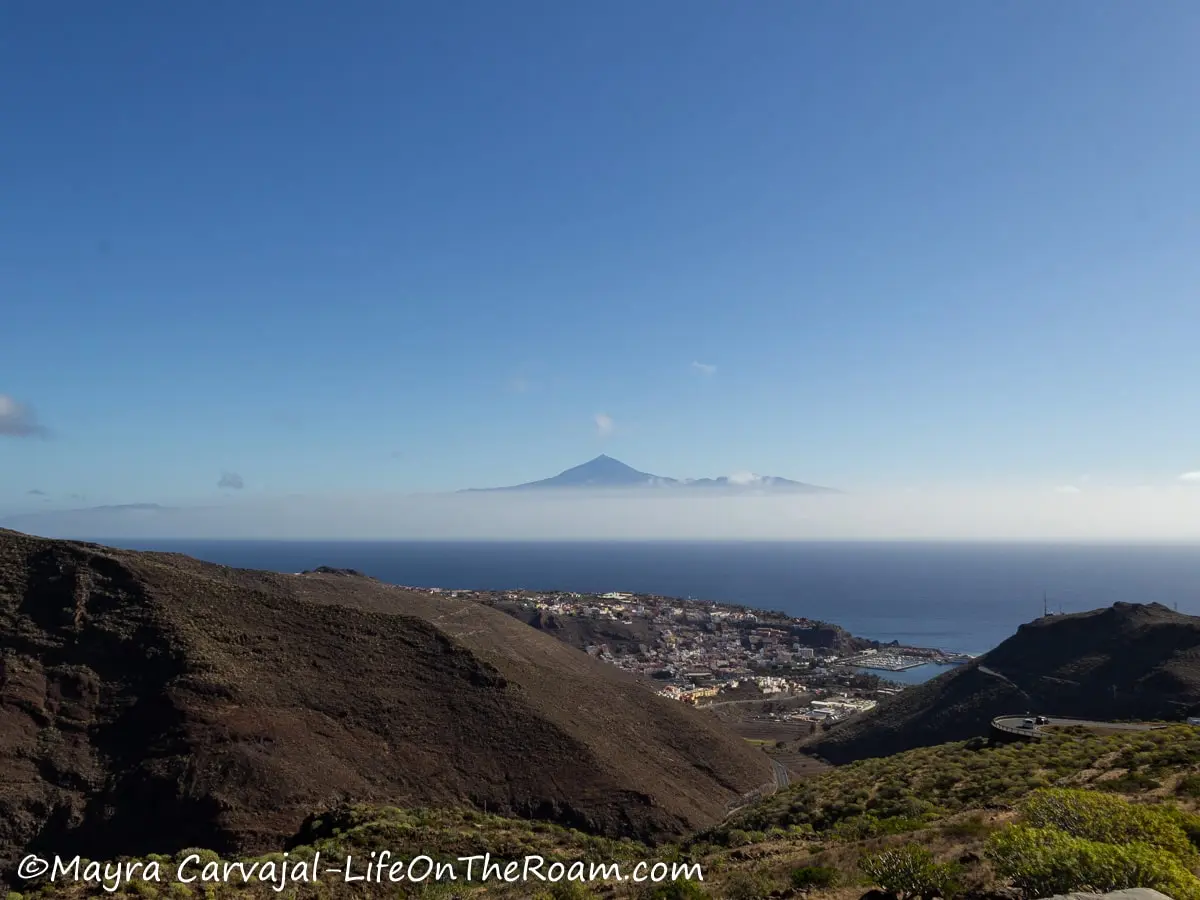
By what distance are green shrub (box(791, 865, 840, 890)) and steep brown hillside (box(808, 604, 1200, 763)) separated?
41.3 m

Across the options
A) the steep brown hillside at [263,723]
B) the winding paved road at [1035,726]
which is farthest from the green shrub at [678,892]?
the winding paved road at [1035,726]

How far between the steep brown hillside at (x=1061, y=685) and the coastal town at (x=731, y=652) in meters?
11.5

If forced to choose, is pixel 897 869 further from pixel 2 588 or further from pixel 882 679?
pixel 882 679

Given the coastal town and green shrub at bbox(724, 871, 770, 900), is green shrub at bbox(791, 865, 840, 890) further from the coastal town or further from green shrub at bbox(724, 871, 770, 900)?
the coastal town

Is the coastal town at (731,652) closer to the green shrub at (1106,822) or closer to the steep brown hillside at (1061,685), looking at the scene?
the steep brown hillside at (1061,685)

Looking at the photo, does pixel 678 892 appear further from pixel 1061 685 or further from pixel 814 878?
pixel 1061 685

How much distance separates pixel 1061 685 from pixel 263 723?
51826mm

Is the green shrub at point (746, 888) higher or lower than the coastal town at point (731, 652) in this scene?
higher

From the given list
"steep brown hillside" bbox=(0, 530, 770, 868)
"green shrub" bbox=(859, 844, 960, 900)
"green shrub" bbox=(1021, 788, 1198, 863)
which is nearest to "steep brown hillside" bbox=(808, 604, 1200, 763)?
"steep brown hillside" bbox=(0, 530, 770, 868)

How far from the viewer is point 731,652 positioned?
102 metres

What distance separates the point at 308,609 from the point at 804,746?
3630cm

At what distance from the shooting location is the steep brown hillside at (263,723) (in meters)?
23.8

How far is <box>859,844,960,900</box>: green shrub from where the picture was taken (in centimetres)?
1102

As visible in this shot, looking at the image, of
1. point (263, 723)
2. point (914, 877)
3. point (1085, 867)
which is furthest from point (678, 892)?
point (263, 723)
